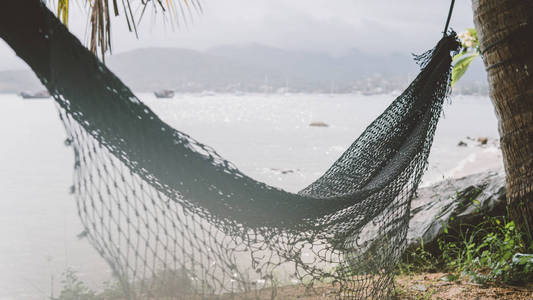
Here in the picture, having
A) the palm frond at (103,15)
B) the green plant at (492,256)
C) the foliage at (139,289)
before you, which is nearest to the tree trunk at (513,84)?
the green plant at (492,256)

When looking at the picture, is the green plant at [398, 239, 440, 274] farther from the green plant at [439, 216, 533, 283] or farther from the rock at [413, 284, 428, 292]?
the rock at [413, 284, 428, 292]

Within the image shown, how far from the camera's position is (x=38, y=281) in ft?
11.4

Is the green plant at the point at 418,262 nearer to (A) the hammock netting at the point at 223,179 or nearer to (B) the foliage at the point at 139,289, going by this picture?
(A) the hammock netting at the point at 223,179

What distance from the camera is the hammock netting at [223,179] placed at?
1011 mm

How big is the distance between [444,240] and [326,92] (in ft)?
166

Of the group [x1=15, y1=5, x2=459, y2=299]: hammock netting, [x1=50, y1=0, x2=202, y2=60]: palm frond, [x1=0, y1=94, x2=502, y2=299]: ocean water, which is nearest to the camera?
[x1=15, y1=5, x2=459, y2=299]: hammock netting

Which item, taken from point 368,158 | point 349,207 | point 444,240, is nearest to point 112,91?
point 349,207

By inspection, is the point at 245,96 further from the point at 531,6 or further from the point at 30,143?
the point at 531,6

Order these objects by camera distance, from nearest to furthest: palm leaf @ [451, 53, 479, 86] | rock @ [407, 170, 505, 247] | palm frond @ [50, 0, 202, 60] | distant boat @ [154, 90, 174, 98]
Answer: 1. palm frond @ [50, 0, 202, 60]
2. rock @ [407, 170, 505, 247]
3. palm leaf @ [451, 53, 479, 86]
4. distant boat @ [154, 90, 174, 98]

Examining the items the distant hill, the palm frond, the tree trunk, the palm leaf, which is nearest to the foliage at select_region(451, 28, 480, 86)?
the palm leaf

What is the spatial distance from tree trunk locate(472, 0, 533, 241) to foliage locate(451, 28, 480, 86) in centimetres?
74

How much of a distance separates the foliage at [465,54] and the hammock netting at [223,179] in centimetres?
84

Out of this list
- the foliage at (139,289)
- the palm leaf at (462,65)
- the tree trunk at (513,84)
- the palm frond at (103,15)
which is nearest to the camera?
the tree trunk at (513,84)

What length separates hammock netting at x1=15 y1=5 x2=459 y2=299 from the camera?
1.01 metres
